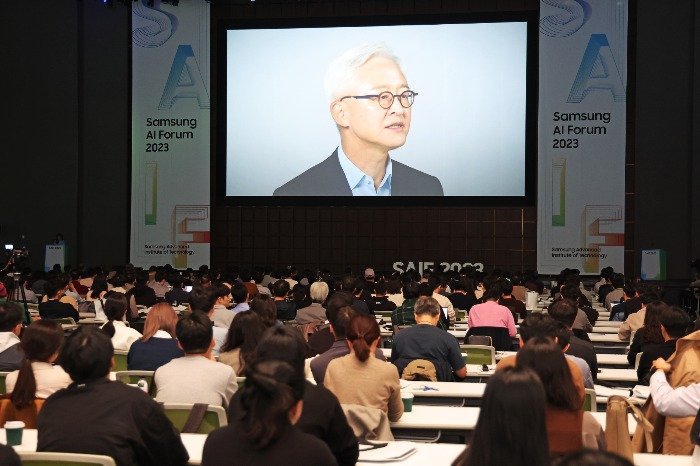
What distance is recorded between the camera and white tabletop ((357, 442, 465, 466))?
147 inches

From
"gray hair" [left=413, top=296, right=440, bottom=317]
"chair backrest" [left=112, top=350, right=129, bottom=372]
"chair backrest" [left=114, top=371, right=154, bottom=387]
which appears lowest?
"chair backrest" [left=112, top=350, right=129, bottom=372]

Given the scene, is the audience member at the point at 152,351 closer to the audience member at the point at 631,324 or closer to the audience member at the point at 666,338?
the audience member at the point at 666,338

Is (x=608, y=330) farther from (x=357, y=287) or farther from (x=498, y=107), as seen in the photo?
(x=498, y=107)

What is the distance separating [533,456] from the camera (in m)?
2.18

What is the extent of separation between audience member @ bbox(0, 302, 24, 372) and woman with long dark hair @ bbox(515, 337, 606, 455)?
367 centimetres

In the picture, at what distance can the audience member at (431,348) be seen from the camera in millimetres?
6090

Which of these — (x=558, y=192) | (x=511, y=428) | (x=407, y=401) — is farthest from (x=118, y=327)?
(x=558, y=192)

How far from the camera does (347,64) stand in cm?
1922

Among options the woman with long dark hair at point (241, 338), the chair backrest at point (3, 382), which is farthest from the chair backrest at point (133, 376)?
the chair backrest at point (3, 382)

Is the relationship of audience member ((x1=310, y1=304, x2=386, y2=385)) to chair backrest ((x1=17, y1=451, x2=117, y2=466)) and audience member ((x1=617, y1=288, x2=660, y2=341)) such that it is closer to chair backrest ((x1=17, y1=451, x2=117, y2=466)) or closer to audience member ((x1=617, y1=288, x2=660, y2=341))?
chair backrest ((x1=17, y1=451, x2=117, y2=466))

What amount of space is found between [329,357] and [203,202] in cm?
1518

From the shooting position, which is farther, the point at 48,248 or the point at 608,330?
the point at 48,248

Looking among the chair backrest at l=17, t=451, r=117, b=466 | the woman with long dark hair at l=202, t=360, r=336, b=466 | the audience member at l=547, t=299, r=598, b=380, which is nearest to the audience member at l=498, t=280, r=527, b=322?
the audience member at l=547, t=299, r=598, b=380

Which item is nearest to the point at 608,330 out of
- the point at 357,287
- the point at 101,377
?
the point at 357,287
